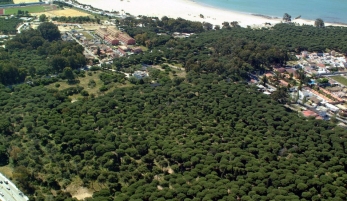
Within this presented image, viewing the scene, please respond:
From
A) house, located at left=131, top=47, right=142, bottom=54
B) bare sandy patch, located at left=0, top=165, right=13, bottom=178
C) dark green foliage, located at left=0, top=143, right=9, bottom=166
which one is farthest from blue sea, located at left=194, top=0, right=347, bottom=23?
bare sandy patch, located at left=0, top=165, right=13, bottom=178

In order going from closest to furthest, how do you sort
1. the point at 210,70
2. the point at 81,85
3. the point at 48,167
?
1. the point at 48,167
2. the point at 81,85
3. the point at 210,70

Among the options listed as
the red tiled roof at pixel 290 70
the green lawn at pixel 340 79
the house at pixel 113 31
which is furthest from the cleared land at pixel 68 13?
the green lawn at pixel 340 79

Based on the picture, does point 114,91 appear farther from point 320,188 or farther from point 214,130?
point 320,188

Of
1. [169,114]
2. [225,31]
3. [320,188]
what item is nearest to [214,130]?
[169,114]

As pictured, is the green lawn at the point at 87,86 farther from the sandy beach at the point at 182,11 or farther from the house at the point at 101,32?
the sandy beach at the point at 182,11

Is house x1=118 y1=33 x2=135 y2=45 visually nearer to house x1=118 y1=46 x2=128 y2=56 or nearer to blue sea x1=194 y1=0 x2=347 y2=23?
house x1=118 y1=46 x2=128 y2=56

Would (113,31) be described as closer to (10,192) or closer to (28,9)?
(28,9)

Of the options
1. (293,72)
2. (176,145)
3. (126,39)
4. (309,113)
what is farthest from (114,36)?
(309,113)
